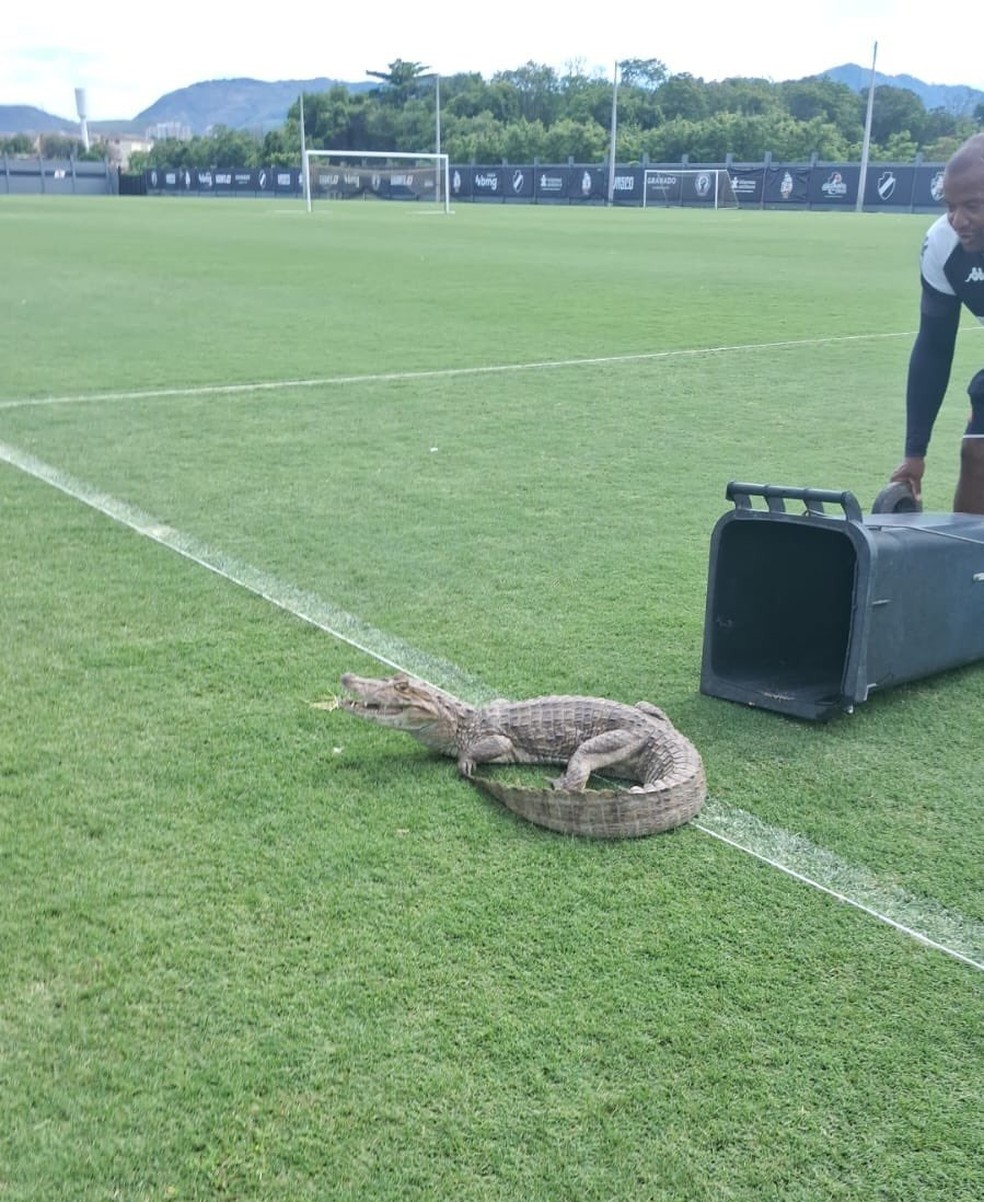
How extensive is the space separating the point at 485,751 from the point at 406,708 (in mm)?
271

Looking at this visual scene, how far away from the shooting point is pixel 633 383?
9.87 meters

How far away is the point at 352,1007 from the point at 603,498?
14.1 feet

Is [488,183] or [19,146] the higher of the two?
[19,146]

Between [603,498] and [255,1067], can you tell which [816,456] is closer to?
[603,498]

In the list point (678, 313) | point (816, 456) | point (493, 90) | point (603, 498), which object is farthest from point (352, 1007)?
point (493, 90)

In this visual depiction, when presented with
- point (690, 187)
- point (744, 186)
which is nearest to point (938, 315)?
point (744, 186)

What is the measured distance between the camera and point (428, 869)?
298 cm

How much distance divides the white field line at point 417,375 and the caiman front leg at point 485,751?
6.24 metres

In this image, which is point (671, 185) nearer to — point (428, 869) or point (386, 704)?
point (386, 704)

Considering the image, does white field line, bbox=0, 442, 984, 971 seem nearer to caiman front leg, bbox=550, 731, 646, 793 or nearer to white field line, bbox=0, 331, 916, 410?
caiman front leg, bbox=550, 731, 646, 793

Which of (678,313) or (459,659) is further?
(678,313)

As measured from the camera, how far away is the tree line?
59281mm

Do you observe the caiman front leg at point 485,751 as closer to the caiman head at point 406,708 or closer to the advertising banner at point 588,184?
the caiman head at point 406,708

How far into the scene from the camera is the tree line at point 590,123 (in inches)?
2334
